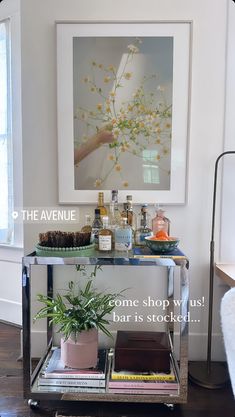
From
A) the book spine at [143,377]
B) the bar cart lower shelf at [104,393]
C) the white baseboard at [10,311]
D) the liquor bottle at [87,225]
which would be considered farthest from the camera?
the white baseboard at [10,311]

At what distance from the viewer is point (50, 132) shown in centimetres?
175

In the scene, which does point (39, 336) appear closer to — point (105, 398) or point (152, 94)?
point (105, 398)

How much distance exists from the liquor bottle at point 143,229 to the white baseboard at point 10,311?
4.20ft

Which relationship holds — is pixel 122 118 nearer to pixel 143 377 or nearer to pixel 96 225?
pixel 96 225

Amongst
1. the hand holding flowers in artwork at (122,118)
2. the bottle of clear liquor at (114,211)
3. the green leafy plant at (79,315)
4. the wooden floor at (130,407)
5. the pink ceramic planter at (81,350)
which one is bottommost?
the wooden floor at (130,407)

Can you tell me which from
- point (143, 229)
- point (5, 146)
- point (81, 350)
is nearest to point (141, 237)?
point (143, 229)

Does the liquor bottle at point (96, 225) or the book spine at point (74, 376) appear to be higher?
the liquor bottle at point (96, 225)

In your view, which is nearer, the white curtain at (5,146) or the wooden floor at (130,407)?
the wooden floor at (130,407)

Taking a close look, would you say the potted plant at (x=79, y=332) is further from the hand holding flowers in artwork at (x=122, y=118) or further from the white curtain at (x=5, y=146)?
the white curtain at (x=5, y=146)

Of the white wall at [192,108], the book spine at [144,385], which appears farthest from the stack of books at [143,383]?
the white wall at [192,108]

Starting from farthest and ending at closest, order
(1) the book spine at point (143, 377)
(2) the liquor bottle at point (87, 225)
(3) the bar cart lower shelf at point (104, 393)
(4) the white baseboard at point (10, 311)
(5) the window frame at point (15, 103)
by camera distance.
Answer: (4) the white baseboard at point (10, 311) < (5) the window frame at point (15, 103) < (2) the liquor bottle at point (87, 225) < (1) the book spine at point (143, 377) < (3) the bar cart lower shelf at point (104, 393)

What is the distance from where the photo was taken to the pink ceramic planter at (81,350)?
1454 millimetres

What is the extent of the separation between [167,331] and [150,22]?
1902 millimetres

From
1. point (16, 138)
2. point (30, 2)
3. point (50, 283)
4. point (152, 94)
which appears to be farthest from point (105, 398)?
point (30, 2)
